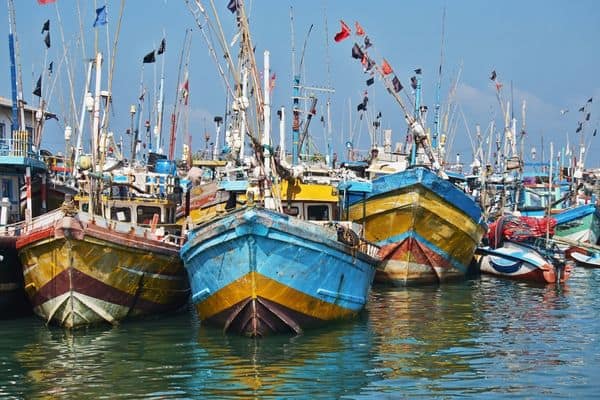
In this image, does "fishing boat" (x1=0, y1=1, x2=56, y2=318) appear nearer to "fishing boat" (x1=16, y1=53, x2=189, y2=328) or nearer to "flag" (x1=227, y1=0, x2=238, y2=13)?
"fishing boat" (x1=16, y1=53, x2=189, y2=328)

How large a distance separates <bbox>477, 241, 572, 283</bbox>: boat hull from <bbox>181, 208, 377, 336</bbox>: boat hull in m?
13.2

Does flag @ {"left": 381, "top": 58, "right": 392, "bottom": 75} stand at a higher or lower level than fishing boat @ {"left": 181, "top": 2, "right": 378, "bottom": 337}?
higher

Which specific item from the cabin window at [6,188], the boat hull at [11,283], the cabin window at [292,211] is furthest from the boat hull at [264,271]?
the cabin window at [6,188]

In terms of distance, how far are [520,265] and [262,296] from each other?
631 inches

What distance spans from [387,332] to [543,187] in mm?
33302

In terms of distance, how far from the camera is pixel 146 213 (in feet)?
75.8

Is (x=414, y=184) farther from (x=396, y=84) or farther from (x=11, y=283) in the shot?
(x=11, y=283)

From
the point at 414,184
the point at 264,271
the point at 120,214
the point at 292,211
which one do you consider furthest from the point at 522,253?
the point at 264,271

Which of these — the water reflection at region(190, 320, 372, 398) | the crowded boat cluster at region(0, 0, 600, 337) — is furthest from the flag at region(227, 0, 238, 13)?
the water reflection at region(190, 320, 372, 398)

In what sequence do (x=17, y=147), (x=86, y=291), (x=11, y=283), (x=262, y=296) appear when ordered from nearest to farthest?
(x=262, y=296)
(x=86, y=291)
(x=11, y=283)
(x=17, y=147)

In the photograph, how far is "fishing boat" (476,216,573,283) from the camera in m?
28.8

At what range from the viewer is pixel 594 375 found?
44.6ft

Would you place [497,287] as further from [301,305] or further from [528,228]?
[301,305]

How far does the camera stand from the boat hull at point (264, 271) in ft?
52.7
